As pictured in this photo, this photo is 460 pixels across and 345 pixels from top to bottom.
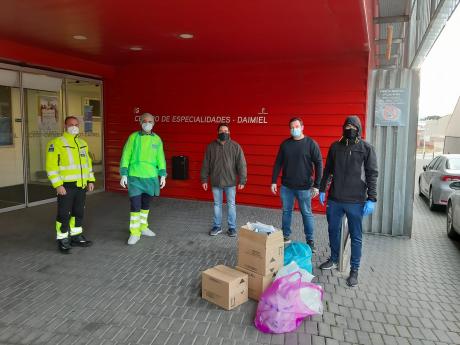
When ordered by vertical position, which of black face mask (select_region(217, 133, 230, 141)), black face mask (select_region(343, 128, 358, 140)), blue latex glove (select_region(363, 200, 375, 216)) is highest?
black face mask (select_region(343, 128, 358, 140))

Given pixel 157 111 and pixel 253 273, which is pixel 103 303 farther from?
pixel 157 111

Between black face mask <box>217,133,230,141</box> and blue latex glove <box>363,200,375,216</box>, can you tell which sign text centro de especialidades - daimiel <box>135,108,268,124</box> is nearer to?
black face mask <box>217,133,230,141</box>

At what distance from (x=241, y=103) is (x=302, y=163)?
10.8 ft

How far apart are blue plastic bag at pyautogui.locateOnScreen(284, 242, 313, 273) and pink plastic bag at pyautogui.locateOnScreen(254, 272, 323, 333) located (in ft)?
2.88

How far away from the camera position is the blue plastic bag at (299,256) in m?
4.22

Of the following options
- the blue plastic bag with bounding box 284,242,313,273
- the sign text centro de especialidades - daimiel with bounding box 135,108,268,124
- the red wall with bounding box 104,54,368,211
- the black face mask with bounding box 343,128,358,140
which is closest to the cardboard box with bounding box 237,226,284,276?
the blue plastic bag with bounding box 284,242,313,273

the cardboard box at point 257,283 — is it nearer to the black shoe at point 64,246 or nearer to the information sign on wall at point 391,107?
the black shoe at point 64,246

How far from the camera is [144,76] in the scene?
8945 mm

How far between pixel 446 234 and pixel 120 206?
605 centimetres

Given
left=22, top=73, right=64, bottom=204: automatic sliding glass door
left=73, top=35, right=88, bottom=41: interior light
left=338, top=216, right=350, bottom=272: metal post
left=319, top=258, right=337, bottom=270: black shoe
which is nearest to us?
left=338, top=216, right=350, bottom=272: metal post

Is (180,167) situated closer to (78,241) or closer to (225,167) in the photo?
(225,167)

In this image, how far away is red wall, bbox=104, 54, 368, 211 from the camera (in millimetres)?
7414

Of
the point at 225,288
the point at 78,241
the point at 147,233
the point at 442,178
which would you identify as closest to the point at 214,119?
the point at 147,233

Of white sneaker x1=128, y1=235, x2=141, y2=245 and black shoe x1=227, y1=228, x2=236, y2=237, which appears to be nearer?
white sneaker x1=128, y1=235, x2=141, y2=245
